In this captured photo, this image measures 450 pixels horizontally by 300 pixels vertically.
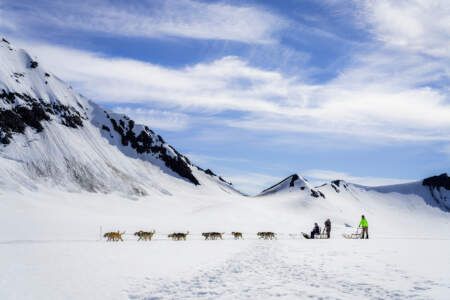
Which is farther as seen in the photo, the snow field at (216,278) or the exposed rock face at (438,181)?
the exposed rock face at (438,181)

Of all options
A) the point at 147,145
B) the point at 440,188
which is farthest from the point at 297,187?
the point at 440,188

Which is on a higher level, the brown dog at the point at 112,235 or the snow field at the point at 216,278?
the brown dog at the point at 112,235

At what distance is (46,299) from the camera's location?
943 cm

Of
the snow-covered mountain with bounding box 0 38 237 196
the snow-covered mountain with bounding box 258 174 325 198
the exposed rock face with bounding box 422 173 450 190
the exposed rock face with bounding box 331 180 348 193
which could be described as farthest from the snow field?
the exposed rock face with bounding box 422 173 450 190

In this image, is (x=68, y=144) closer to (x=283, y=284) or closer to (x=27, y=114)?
(x=27, y=114)

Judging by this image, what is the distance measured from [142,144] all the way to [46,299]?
116471 mm

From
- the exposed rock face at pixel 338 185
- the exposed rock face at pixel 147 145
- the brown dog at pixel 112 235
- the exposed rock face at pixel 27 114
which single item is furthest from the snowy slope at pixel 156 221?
the exposed rock face at pixel 338 185

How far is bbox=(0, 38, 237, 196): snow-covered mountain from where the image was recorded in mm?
76250

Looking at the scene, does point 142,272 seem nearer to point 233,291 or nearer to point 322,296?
point 233,291

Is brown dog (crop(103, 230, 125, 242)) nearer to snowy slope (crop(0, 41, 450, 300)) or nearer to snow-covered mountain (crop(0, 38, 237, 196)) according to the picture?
snowy slope (crop(0, 41, 450, 300))

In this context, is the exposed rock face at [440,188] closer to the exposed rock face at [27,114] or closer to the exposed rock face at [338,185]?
the exposed rock face at [338,185]

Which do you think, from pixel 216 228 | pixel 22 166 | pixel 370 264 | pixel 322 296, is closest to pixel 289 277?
pixel 322 296

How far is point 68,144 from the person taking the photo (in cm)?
8919

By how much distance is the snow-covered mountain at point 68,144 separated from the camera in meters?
76.2
